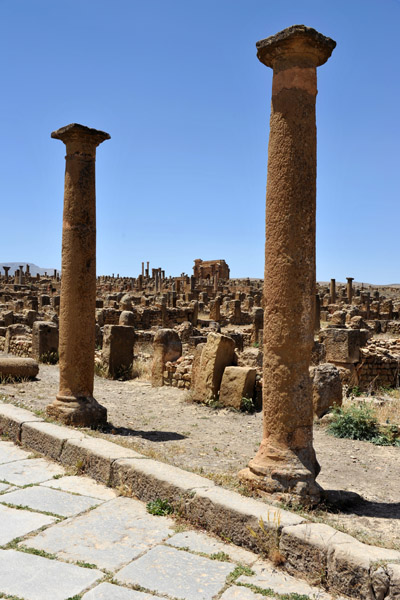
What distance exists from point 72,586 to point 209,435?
4.71m

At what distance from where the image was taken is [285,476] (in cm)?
459

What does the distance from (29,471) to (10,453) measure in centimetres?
71

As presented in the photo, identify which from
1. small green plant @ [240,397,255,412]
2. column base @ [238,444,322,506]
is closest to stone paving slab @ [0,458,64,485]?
column base @ [238,444,322,506]

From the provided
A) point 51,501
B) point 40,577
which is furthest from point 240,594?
point 51,501

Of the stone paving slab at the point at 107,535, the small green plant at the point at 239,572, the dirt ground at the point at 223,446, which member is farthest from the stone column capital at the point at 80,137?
the small green plant at the point at 239,572

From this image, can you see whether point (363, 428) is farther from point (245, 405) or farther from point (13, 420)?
point (13, 420)

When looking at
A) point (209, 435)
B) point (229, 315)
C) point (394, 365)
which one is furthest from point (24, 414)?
point (229, 315)

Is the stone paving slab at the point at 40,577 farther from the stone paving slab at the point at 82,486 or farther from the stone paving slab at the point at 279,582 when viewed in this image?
the stone paving slab at the point at 82,486

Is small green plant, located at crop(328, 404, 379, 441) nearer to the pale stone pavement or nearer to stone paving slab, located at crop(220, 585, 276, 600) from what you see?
the pale stone pavement

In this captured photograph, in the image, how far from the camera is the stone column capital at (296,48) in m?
4.73

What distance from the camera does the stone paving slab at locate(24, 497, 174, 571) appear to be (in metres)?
3.51

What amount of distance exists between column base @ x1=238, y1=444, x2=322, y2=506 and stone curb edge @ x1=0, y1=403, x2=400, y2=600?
50cm

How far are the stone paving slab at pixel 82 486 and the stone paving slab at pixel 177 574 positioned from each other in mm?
1173

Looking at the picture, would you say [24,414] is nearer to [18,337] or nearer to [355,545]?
[355,545]
